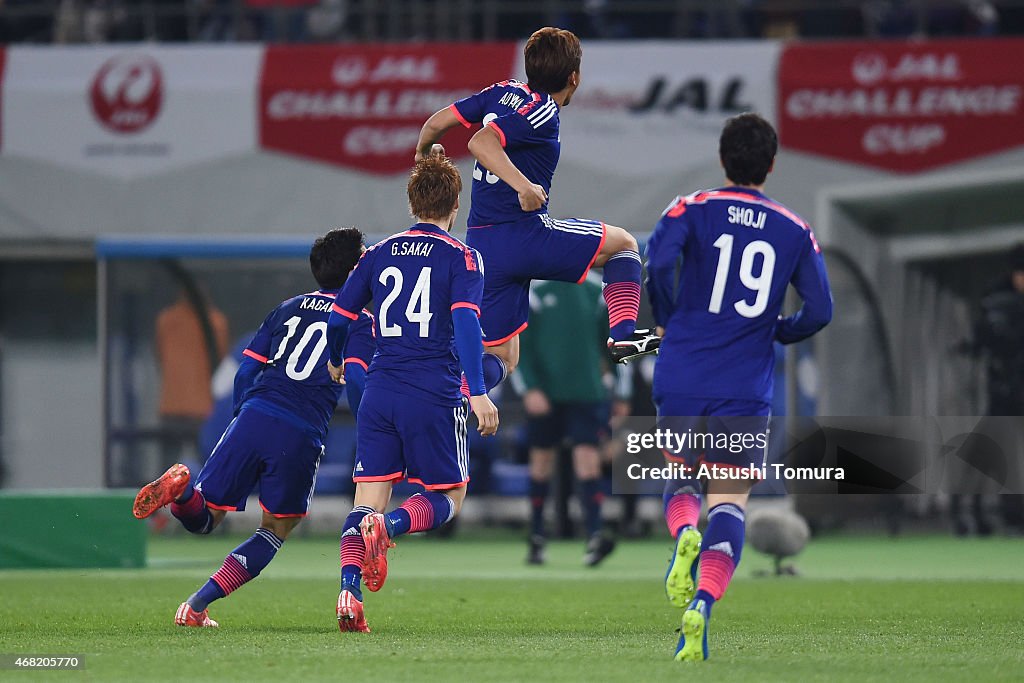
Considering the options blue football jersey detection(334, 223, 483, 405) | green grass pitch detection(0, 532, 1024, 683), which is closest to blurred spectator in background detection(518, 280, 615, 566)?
green grass pitch detection(0, 532, 1024, 683)

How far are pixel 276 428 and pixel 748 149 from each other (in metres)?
2.61

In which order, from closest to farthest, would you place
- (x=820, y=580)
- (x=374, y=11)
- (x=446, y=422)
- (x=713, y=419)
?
1. (x=713, y=419)
2. (x=446, y=422)
3. (x=820, y=580)
4. (x=374, y=11)

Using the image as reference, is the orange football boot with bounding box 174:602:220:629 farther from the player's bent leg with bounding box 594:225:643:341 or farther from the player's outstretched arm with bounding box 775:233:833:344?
the player's outstretched arm with bounding box 775:233:833:344

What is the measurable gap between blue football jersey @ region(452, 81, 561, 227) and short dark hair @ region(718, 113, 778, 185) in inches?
59.2

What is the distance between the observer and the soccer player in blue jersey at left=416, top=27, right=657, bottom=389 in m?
7.32

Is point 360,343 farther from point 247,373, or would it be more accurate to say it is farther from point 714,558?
point 714,558

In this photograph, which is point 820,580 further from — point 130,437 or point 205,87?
point 205,87

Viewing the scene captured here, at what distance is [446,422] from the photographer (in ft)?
22.2

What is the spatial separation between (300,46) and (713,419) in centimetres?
1116

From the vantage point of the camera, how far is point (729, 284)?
→ 19.5ft

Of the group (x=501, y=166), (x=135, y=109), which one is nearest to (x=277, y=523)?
(x=501, y=166)

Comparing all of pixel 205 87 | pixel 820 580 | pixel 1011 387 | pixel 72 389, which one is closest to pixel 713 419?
pixel 820 580

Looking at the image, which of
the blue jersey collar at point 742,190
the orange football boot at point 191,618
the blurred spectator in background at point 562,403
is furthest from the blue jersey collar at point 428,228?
the blurred spectator in background at point 562,403

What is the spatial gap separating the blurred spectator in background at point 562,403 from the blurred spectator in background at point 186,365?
361 centimetres
